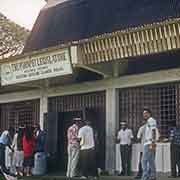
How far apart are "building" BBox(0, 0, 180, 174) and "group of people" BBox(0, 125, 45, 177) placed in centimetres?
106

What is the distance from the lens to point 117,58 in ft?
48.7

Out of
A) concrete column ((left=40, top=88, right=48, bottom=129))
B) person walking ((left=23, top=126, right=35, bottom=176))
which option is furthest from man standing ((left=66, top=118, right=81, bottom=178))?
concrete column ((left=40, top=88, right=48, bottom=129))

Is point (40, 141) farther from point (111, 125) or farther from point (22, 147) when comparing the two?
point (111, 125)

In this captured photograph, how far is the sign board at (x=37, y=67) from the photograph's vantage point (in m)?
15.7

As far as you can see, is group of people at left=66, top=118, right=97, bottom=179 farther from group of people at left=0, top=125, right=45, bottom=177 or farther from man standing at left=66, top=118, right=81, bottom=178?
group of people at left=0, top=125, right=45, bottom=177

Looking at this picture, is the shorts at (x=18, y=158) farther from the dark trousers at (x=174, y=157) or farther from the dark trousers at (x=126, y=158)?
the dark trousers at (x=174, y=157)

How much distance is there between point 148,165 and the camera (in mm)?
13117

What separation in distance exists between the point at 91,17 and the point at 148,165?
7.16 metres

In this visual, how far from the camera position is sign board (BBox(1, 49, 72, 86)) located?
1574 cm

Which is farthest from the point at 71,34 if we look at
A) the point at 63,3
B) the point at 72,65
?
the point at 72,65

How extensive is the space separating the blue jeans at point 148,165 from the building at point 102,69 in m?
2.47

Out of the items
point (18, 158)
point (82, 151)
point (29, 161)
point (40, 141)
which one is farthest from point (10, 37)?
point (82, 151)

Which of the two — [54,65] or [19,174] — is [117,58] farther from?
[19,174]

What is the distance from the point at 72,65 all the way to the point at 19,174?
4.67 meters
